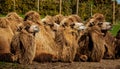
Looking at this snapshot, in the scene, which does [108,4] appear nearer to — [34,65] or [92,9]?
[92,9]

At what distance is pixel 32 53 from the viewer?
397 inches

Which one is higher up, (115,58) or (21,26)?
(21,26)

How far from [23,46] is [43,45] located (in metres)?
0.85

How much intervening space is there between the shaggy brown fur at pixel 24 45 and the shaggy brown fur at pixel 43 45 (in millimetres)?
507

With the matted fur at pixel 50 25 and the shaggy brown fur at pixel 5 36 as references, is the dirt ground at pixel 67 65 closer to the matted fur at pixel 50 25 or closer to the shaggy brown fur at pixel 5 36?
the shaggy brown fur at pixel 5 36

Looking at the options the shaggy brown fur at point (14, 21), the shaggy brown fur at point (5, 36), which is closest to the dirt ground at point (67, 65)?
the shaggy brown fur at point (5, 36)

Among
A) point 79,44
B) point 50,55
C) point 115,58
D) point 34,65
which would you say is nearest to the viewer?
point 34,65

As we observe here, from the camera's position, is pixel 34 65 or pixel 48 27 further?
pixel 48 27

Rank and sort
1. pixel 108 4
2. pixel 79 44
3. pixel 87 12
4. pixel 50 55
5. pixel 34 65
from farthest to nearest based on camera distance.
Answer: pixel 108 4
pixel 87 12
pixel 79 44
pixel 50 55
pixel 34 65

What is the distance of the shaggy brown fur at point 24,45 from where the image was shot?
392 inches

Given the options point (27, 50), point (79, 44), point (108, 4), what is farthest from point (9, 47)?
point (108, 4)

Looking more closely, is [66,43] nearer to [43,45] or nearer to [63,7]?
[43,45]

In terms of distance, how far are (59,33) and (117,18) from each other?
28.8m

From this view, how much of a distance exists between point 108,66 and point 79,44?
4.09ft
